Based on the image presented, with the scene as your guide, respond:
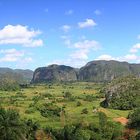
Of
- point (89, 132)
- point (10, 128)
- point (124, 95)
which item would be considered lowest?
point (89, 132)

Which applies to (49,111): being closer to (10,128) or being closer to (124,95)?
(124,95)

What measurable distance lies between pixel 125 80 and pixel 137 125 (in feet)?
228

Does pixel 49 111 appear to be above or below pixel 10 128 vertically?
below

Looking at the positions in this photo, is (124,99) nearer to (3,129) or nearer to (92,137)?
(92,137)

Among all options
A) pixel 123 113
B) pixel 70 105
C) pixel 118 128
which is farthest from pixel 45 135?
pixel 70 105

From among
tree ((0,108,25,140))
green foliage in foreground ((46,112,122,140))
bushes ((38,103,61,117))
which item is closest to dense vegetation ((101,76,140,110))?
bushes ((38,103,61,117))

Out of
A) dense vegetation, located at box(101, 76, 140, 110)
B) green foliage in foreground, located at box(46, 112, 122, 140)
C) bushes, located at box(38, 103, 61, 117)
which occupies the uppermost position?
dense vegetation, located at box(101, 76, 140, 110)

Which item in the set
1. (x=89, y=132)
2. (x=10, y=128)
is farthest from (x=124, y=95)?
(x=10, y=128)

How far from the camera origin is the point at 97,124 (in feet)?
279

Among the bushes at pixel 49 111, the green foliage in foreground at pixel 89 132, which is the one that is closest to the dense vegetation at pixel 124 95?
the bushes at pixel 49 111

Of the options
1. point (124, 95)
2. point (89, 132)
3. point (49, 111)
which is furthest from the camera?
point (124, 95)

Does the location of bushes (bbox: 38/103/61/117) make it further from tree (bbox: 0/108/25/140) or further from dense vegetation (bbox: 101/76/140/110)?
tree (bbox: 0/108/25/140)

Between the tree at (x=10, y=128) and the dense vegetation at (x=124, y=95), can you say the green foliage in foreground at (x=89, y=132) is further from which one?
the dense vegetation at (x=124, y=95)

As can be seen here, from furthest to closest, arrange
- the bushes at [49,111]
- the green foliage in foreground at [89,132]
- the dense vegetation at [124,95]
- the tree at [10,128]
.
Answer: the dense vegetation at [124,95]
the bushes at [49,111]
the green foliage in foreground at [89,132]
the tree at [10,128]
